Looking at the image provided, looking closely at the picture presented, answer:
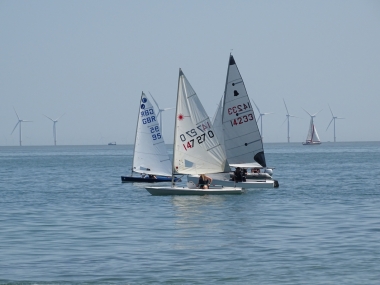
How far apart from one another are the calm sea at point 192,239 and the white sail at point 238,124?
25.0 feet

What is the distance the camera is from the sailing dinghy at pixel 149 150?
68750 mm

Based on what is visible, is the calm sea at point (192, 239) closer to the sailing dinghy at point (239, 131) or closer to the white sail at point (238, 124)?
the sailing dinghy at point (239, 131)

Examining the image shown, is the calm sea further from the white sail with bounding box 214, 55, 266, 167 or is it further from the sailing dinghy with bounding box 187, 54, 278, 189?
the white sail with bounding box 214, 55, 266, 167

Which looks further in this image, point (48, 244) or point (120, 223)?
point (120, 223)

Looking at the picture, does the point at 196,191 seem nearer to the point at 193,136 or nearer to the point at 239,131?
the point at 193,136

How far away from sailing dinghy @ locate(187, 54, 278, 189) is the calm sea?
270 inches

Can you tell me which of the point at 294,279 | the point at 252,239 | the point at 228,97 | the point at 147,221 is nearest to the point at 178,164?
the point at 228,97

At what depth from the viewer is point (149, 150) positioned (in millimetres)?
69062

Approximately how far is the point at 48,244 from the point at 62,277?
652 centimetres

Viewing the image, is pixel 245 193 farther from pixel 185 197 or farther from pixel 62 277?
pixel 62 277

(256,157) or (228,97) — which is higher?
(228,97)

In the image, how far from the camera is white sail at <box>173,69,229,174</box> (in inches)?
2096

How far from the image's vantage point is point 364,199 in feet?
166

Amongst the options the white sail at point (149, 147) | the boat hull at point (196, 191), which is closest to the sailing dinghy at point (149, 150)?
the white sail at point (149, 147)
